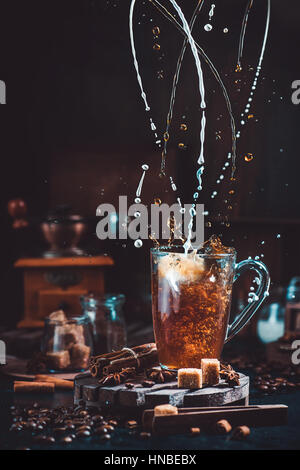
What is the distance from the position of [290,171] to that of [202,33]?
2.58ft

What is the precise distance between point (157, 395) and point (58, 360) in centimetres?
42

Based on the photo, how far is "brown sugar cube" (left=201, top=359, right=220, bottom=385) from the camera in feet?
3.80

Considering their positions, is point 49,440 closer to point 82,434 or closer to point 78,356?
point 82,434

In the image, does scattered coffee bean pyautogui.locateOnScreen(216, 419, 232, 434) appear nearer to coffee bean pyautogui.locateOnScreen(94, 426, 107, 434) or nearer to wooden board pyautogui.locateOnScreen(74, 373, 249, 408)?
wooden board pyautogui.locateOnScreen(74, 373, 249, 408)

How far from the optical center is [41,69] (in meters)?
3.00

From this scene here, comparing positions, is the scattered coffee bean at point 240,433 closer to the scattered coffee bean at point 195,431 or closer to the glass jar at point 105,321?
the scattered coffee bean at point 195,431

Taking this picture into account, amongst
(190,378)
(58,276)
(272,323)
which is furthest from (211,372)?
(58,276)

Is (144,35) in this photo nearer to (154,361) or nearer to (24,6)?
(24,6)

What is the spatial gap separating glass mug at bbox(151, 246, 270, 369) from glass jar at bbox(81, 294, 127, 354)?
1.41 ft

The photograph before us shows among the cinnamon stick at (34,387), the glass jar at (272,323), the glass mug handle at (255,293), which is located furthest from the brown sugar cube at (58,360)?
the glass jar at (272,323)

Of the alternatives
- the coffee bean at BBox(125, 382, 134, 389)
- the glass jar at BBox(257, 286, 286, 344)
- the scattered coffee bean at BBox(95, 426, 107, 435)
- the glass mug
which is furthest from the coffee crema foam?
the glass jar at BBox(257, 286, 286, 344)

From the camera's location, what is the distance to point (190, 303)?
1219mm
